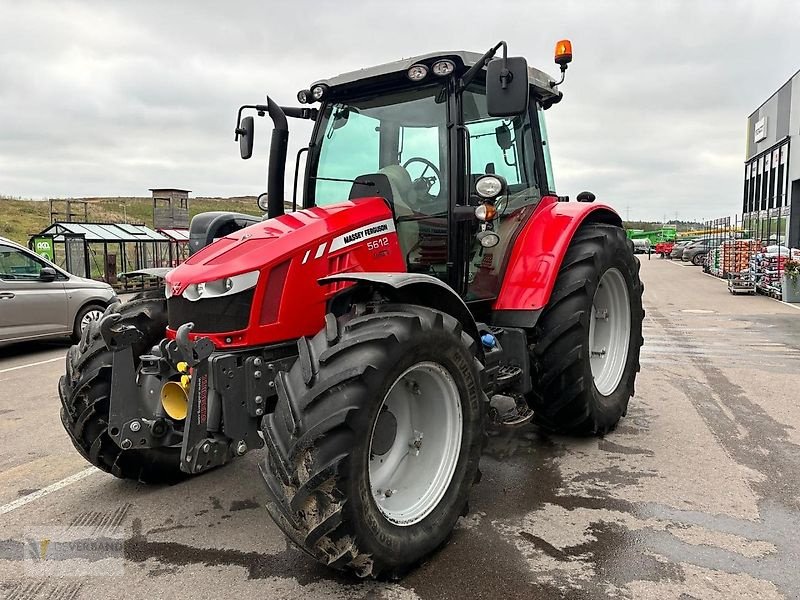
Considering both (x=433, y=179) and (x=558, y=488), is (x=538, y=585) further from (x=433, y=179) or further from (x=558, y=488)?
(x=433, y=179)

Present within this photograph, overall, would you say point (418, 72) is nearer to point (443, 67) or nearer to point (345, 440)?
point (443, 67)

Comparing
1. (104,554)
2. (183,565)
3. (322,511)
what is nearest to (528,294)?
(322,511)

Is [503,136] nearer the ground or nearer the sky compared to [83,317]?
nearer the sky

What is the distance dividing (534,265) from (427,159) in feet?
3.31

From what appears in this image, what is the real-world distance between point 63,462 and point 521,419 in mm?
3200

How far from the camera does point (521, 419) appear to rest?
4027mm

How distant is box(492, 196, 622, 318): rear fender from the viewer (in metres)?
4.18

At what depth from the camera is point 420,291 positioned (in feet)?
11.0

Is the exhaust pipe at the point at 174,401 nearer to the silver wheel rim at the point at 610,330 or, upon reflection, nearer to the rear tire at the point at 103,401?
the rear tire at the point at 103,401

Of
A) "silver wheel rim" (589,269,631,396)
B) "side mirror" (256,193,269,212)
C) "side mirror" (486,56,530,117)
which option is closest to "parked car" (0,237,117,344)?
"side mirror" (256,193,269,212)

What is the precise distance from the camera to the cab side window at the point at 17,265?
30.2 feet

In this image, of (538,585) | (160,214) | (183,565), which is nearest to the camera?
(538,585)

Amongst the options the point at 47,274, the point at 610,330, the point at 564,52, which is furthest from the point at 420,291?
the point at 47,274

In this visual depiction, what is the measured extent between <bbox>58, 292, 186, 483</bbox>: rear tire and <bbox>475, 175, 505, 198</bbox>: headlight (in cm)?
204
